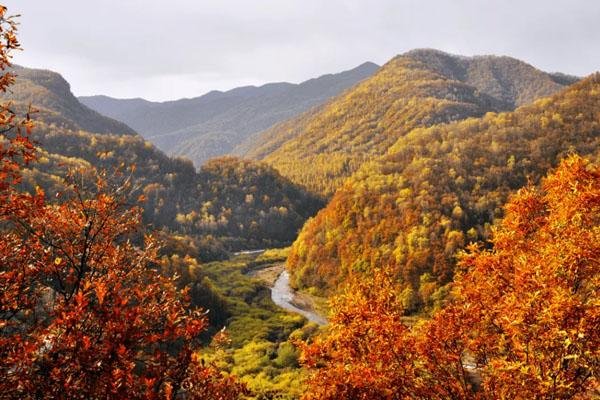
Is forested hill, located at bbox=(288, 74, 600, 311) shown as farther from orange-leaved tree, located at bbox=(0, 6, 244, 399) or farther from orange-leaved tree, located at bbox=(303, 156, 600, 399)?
orange-leaved tree, located at bbox=(0, 6, 244, 399)

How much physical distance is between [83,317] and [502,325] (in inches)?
563

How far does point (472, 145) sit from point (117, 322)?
152 m

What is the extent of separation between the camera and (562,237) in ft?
60.7

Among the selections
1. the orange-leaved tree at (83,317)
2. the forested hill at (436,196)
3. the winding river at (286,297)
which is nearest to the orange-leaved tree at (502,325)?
the orange-leaved tree at (83,317)

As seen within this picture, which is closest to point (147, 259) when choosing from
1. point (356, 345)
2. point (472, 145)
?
point (356, 345)

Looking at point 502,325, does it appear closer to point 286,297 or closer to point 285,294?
point 286,297

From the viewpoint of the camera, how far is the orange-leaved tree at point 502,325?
48.6ft

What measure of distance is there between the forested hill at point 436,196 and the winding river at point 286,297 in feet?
16.8

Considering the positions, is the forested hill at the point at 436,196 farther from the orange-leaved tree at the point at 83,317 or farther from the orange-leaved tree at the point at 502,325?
the orange-leaved tree at the point at 83,317

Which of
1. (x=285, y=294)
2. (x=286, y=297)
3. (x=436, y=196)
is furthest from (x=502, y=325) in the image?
(x=285, y=294)

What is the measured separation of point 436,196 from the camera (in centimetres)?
13238

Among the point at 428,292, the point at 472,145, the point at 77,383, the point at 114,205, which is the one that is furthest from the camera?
the point at 472,145

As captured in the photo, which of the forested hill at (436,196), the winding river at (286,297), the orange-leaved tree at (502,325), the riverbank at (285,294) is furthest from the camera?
the riverbank at (285,294)

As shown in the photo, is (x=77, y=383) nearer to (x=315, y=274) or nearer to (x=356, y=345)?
(x=356, y=345)
